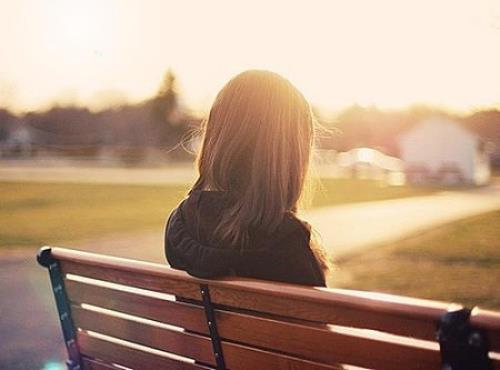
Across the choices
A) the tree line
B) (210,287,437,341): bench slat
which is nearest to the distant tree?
the tree line

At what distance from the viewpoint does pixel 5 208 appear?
22.3 m

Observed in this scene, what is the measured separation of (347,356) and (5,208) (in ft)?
68.5

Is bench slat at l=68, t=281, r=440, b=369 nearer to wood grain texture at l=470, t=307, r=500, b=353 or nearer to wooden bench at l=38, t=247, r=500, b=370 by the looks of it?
wooden bench at l=38, t=247, r=500, b=370

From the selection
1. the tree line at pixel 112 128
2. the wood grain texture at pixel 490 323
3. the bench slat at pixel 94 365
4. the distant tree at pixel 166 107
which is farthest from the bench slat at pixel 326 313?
the distant tree at pixel 166 107

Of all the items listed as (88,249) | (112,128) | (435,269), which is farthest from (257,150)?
(112,128)

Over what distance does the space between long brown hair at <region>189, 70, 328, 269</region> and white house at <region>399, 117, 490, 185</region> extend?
1843 inches

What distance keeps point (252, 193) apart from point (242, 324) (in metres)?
0.41

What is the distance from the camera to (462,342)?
2.03 metres

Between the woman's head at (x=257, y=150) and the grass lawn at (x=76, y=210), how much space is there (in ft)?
16.0

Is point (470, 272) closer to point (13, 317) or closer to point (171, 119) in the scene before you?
point (13, 317)

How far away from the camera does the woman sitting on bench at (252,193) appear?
2.75 metres

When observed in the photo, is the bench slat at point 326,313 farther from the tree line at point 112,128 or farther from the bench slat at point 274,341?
the tree line at point 112,128

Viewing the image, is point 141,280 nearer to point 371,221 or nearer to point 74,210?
point 371,221

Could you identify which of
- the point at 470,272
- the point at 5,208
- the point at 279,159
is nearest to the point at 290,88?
the point at 279,159
